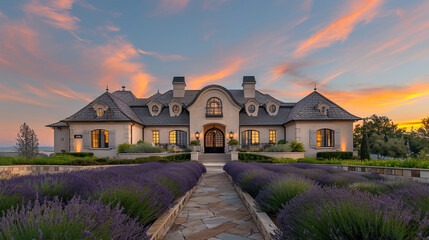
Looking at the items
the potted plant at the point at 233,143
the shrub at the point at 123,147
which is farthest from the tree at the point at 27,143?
the potted plant at the point at 233,143

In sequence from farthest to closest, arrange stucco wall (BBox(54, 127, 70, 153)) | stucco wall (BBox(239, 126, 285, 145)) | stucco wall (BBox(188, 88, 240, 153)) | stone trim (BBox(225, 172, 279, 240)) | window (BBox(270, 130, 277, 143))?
window (BBox(270, 130, 277, 143)), stucco wall (BBox(239, 126, 285, 145)), stucco wall (BBox(188, 88, 240, 153)), stucco wall (BBox(54, 127, 70, 153)), stone trim (BBox(225, 172, 279, 240))

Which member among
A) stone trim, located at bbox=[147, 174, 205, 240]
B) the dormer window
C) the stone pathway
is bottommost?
the stone pathway

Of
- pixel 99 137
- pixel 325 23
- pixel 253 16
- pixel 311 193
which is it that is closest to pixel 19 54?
pixel 99 137

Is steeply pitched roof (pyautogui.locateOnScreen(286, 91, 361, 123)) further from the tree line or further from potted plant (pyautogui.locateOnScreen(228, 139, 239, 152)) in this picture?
the tree line

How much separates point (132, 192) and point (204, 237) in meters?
1.49

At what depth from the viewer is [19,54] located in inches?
509

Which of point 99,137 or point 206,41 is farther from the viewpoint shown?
point 99,137

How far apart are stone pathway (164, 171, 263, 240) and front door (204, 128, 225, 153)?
18054 millimetres

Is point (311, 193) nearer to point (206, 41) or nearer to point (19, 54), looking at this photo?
point (206, 41)

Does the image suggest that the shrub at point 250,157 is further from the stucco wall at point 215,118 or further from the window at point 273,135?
the window at point 273,135

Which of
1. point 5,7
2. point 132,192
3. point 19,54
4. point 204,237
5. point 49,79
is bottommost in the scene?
point 204,237

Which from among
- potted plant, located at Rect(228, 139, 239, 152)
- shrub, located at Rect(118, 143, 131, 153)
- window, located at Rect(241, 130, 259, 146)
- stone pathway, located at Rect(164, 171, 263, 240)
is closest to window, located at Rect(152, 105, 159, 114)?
shrub, located at Rect(118, 143, 131, 153)

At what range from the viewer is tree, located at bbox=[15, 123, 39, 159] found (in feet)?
64.0

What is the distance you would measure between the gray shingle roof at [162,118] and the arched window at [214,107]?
8.46 feet
